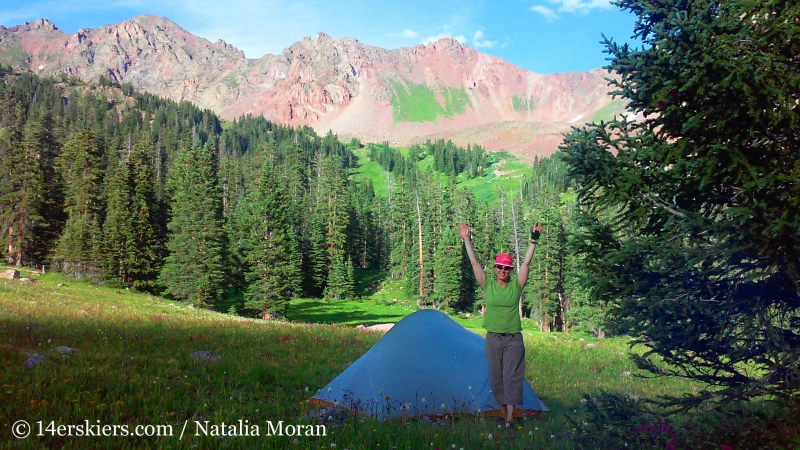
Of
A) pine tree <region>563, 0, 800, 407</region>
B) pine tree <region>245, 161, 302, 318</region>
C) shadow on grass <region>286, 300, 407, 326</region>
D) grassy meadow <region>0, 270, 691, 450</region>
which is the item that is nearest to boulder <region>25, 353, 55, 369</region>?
grassy meadow <region>0, 270, 691, 450</region>

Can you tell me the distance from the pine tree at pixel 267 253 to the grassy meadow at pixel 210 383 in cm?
2242

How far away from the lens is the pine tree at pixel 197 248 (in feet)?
138

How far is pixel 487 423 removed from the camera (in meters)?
7.47

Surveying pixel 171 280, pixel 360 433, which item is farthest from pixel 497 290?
pixel 171 280

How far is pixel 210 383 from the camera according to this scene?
9125 millimetres

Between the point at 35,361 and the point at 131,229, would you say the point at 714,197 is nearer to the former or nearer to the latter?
the point at 35,361

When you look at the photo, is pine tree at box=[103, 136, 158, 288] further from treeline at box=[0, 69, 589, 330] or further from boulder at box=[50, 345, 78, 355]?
boulder at box=[50, 345, 78, 355]

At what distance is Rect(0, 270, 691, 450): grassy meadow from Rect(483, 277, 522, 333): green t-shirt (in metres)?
1.52

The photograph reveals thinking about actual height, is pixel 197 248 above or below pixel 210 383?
above

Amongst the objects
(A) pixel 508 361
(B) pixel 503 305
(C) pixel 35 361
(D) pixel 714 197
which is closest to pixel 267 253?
(C) pixel 35 361

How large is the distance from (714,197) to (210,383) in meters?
8.91

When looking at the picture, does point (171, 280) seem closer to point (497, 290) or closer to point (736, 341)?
point (497, 290)

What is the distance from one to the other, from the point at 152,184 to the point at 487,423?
52315 millimetres

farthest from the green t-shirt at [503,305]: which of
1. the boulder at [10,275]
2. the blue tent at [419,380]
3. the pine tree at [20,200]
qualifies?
the pine tree at [20,200]
